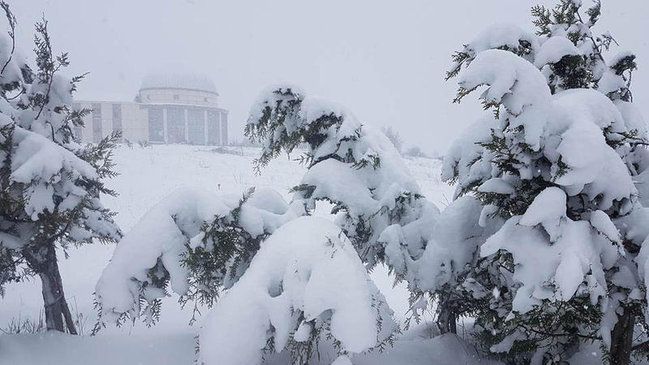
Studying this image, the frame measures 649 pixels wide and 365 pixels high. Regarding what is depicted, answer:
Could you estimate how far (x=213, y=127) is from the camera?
224 feet

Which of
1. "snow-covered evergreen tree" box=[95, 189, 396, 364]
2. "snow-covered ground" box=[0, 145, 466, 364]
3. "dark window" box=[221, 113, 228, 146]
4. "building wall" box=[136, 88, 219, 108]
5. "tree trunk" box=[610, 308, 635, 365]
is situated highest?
"snow-covered evergreen tree" box=[95, 189, 396, 364]

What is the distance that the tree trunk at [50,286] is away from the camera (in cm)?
493

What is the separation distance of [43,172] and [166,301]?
5258 millimetres

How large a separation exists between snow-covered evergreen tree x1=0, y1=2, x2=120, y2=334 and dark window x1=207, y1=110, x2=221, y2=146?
63310 millimetres

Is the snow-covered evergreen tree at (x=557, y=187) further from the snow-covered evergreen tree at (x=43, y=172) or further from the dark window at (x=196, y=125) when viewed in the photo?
the dark window at (x=196, y=125)

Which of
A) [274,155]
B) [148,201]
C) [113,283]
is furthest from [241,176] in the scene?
[113,283]

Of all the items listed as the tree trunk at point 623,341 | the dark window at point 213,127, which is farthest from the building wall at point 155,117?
the tree trunk at point 623,341

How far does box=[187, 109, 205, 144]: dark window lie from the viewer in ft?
213

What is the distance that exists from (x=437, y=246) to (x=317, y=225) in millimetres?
1201

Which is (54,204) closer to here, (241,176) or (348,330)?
(348,330)

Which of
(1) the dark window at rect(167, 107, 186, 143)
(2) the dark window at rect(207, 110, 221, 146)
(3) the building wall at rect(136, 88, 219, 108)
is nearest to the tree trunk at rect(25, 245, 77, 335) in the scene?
(1) the dark window at rect(167, 107, 186, 143)

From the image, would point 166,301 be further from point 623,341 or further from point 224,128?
point 224,128

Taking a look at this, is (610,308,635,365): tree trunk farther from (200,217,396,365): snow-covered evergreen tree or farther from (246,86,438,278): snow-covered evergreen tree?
(200,217,396,365): snow-covered evergreen tree

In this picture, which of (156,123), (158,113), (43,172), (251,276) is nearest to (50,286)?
(43,172)
